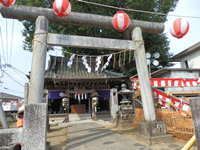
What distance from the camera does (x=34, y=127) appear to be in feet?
10.2

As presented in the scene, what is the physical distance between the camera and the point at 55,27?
15.6 meters

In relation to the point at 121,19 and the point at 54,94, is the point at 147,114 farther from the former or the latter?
the point at 54,94

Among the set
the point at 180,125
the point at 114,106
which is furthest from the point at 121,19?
the point at 114,106

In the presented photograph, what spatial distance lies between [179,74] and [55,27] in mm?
13920

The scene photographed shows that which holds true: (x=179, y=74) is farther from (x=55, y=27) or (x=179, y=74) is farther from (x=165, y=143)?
(x=55, y=27)

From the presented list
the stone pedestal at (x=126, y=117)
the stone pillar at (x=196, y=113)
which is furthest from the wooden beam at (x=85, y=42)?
the stone pedestal at (x=126, y=117)

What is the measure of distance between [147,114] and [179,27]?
3.55 meters

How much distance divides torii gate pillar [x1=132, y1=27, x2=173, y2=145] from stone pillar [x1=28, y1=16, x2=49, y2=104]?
156 inches

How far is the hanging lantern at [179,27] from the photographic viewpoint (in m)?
5.02

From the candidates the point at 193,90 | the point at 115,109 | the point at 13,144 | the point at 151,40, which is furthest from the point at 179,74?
the point at 13,144

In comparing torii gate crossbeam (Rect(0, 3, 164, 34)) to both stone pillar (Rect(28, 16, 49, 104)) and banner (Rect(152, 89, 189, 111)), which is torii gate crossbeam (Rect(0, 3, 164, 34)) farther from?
banner (Rect(152, 89, 189, 111))

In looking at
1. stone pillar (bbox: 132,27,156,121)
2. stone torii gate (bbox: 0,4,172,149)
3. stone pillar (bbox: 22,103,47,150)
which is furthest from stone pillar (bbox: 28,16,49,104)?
stone pillar (bbox: 132,27,156,121)

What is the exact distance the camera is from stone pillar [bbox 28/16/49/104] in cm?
463

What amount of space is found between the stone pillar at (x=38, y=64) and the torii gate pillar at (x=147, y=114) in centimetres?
395
